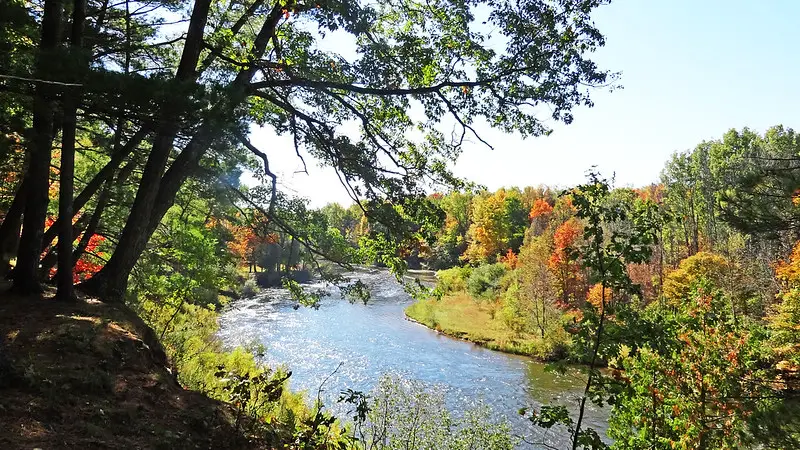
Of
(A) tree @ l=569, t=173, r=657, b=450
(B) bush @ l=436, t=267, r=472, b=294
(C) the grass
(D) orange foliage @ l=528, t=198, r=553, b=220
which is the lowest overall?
(C) the grass

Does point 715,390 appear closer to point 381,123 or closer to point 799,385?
point 799,385

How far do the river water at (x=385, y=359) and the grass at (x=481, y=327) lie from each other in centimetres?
82

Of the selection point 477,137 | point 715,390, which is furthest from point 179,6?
point 715,390

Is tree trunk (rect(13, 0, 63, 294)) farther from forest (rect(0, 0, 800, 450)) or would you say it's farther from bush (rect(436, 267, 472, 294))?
bush (rect(436, 267, 472, 294))

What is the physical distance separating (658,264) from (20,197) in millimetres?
34701

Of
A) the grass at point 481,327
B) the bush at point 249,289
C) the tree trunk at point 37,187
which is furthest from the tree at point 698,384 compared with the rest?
the bush at point 249,289

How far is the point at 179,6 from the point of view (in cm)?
814

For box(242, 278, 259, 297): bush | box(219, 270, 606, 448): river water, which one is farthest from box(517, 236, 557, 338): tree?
box(242, 278, 259, 297): bush

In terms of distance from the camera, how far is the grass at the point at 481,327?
2156 cm

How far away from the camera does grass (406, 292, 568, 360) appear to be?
21562 mm

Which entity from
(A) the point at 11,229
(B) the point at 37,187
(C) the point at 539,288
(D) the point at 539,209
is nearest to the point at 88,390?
(B) the point at 37,187

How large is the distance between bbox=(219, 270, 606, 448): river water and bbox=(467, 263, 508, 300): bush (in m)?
8.59

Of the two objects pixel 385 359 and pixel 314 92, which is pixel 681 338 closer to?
pixel 314 92

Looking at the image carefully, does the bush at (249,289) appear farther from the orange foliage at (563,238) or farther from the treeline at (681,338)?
the treeline at (681,338)
